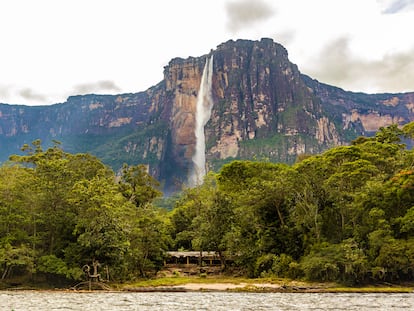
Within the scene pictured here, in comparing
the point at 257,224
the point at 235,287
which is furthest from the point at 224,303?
the point at 257,224

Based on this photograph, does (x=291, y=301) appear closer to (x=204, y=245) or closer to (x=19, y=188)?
(x=204, y=245)

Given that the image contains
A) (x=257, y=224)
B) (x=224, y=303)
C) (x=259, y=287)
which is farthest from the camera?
(x=257, y=224)

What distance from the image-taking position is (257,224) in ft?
155

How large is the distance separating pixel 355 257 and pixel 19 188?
27.9 meters

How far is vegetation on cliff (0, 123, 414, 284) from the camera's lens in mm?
37875

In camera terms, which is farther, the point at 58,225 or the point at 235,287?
the point at 58,225

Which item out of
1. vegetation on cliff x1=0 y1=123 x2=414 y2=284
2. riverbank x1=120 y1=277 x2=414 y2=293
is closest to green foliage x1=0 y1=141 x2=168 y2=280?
vegetation on cliff x1=0 y1=123 x2=414 y2=284

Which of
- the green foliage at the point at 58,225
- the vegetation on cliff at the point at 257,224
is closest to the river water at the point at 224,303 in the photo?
the vegetation on cliff at the point at 257,224

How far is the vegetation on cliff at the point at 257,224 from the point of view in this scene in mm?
37875

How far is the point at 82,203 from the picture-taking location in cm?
3916

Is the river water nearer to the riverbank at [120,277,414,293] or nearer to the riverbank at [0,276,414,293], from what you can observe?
the riverbank at [120,277,414,293]

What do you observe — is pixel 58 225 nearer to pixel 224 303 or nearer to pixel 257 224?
pixel 224 303

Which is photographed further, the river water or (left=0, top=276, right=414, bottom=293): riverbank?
(left=0, top=276, right=414, bottom=293): riverbank

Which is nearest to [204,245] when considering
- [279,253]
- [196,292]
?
[279,253]
